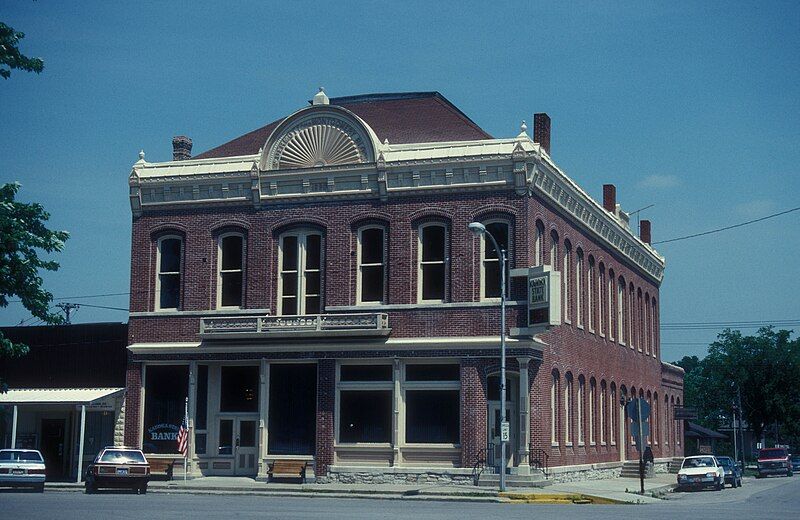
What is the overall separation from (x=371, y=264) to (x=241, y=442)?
784cm

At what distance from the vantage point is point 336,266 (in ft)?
129

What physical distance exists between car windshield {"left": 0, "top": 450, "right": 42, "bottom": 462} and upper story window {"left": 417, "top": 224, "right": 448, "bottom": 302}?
1327cm

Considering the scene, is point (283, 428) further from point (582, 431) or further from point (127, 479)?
point (582, 431)

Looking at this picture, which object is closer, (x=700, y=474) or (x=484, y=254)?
(x=484, y=254)

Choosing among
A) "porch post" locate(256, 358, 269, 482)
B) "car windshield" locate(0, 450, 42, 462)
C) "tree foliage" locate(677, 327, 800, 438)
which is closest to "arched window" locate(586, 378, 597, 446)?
"porch post" locate(256, 358, 269, 482)

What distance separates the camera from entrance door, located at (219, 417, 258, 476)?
131 feet

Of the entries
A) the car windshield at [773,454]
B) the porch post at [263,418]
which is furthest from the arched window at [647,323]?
the porch post at [263,418]

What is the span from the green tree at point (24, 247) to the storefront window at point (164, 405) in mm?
13483

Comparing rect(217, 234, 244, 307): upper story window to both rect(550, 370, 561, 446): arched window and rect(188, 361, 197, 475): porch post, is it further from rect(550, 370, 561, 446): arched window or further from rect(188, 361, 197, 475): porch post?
rect(550, 370, 561, 446): arched window

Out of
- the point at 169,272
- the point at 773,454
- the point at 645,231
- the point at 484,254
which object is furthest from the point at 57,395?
the point at 773,454

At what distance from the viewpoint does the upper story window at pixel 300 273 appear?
39938mm

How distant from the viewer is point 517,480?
35781mm

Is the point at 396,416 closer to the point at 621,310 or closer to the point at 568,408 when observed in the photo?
the point at 568,408

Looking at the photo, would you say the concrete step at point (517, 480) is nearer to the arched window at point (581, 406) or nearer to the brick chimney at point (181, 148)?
the arched window at point (581, 406)
